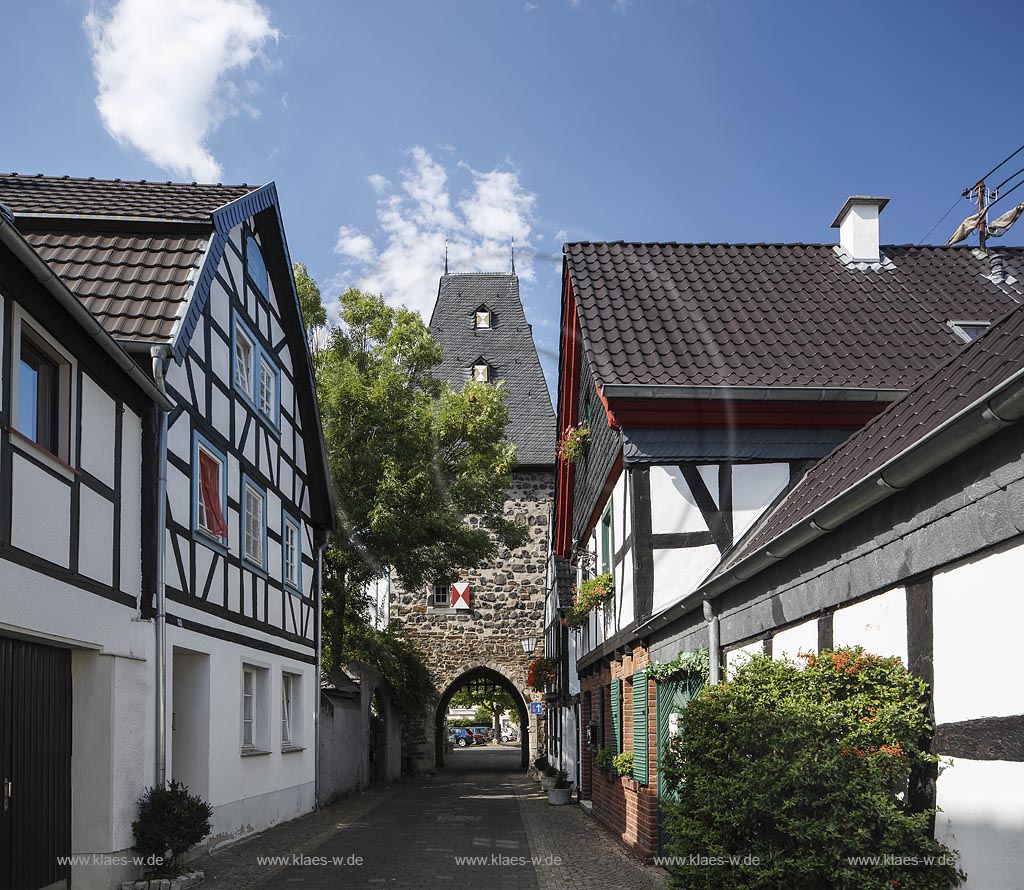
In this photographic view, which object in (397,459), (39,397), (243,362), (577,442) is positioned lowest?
(39,397)

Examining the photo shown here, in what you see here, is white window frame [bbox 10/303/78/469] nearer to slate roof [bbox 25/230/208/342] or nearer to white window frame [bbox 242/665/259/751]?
slate roof [bbox 25/230/208/342]

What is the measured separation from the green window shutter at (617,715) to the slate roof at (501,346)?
22.1 metres

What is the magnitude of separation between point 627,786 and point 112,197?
911 centimetres

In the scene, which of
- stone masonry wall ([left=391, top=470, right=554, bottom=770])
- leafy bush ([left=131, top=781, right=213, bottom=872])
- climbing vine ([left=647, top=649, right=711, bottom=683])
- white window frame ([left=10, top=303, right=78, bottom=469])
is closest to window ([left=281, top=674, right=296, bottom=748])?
leafy bush ([left=131, top=781, right=213, bottom=872])

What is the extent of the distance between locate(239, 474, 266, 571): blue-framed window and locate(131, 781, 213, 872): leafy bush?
4253 millimetres

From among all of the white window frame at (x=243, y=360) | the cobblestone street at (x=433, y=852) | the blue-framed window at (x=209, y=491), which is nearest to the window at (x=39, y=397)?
the blue-framed window at (x=209, y=491)

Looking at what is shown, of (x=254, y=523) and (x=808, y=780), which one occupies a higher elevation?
(x=254, y=523)

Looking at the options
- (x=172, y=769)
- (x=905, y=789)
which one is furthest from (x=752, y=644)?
(x=172, y=769)

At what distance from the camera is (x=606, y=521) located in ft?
45.2

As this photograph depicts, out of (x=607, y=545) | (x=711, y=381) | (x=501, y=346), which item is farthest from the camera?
(x=501, y=346)

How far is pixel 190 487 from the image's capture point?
11789 mm

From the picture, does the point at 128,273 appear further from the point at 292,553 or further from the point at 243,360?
the point at 292,553

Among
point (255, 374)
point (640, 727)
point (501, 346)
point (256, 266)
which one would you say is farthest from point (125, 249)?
point (501, 346)

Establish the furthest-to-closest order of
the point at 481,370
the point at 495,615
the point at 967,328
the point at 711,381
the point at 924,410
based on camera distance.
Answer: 1. the point at 481,370
2. the point at 495,615
3. the point at 967,328
4. the point at 711,381
5. the point at 924,410
